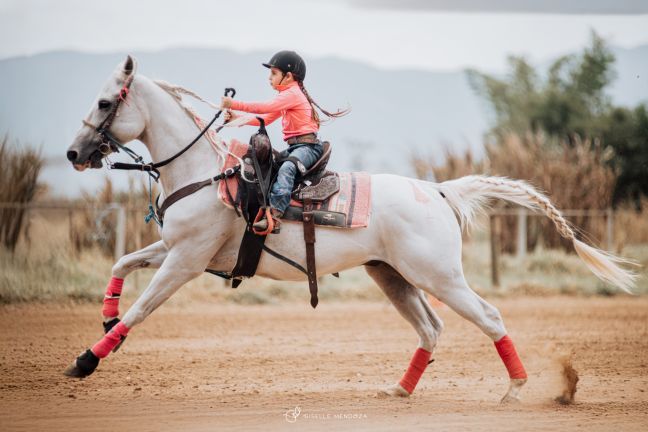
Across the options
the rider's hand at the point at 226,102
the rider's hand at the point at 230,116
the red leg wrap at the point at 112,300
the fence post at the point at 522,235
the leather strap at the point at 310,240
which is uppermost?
the rider's hand at the point at 226,102

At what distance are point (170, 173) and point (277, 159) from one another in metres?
1.00

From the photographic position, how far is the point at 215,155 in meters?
6.84

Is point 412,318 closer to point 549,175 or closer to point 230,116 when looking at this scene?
point 230,116

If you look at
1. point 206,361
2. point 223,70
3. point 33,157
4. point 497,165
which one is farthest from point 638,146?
point 223,70

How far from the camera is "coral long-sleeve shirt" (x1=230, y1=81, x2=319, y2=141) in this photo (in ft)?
21.3

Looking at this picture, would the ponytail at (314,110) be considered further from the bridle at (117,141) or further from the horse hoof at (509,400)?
the horse hoof at (509,400)

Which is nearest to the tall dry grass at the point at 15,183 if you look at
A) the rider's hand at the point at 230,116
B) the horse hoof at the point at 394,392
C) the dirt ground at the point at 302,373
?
the dirt ground at the point at 302,373

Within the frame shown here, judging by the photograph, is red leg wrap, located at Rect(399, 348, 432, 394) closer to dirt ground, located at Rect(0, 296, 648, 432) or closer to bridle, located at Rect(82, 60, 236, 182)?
dirt ground, located at Rect(0, 296, 648, 432)

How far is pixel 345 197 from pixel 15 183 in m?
10.2

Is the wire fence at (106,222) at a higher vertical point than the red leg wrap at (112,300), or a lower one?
lower

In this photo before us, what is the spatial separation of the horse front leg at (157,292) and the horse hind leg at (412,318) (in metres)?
1.78

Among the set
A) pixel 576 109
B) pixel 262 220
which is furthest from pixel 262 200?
pixel 576 109

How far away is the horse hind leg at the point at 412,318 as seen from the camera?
23.3ft

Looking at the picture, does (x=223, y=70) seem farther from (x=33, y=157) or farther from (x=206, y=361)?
(x=206, y=361)
